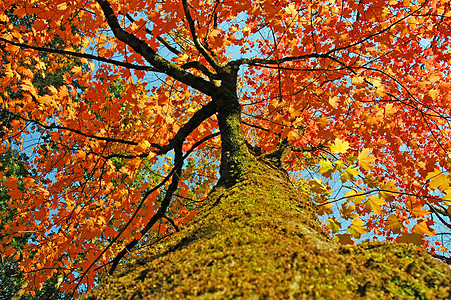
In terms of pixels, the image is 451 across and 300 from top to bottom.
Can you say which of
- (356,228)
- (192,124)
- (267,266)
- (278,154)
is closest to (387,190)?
(356,228)

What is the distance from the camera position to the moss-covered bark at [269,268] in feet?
2.23

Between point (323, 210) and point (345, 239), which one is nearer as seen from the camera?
point (345, 239)

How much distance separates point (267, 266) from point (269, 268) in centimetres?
1

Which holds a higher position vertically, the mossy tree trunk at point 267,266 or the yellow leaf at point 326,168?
the yellow leaf at point 326,168

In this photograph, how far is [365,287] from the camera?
72 centimetres

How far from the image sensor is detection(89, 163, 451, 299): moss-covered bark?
68 centimetres

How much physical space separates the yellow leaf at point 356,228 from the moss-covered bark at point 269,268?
0.32 meters

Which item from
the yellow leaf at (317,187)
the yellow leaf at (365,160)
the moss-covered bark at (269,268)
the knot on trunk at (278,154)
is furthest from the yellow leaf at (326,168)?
the knot on trunk at (278,154)

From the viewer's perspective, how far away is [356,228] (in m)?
1.48

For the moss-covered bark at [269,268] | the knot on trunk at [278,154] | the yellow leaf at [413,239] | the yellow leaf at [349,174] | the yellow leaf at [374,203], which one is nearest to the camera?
the moss-covered bark at [269,268]

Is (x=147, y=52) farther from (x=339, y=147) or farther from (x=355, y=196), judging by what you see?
(x=355, y=196)

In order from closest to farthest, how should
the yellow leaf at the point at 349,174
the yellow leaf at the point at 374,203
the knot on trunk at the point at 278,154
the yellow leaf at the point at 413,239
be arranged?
the yellow leaf at the point at 413,239, the yellow leaf at the point at 374,203, the yellow leaf at the point at 349,174, the knot on trunk at the point at 278,154

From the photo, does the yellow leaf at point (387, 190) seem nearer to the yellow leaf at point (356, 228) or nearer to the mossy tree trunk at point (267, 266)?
the yellow leaf at point (356, 228)

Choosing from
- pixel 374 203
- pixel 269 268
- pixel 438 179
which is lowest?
pixel 269 268
